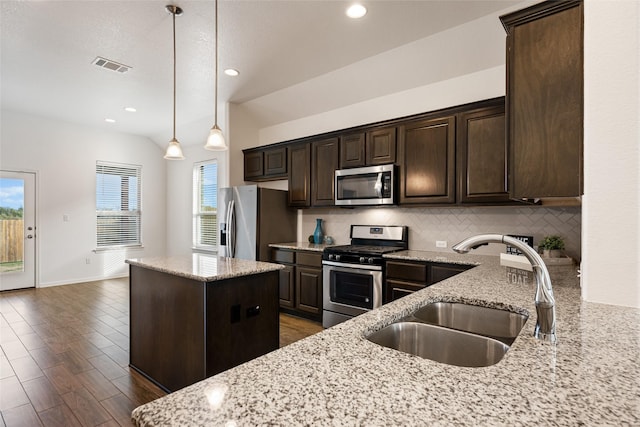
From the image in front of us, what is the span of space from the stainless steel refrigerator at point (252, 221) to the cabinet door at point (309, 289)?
0.62 meters

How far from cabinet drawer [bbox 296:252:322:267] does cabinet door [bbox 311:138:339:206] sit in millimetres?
680

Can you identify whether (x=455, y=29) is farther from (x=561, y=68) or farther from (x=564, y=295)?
(x=564, y=295)

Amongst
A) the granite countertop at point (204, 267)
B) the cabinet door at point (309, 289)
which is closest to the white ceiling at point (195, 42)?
the granite countertop at point (204, 267)

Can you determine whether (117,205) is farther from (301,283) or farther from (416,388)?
(416,388)

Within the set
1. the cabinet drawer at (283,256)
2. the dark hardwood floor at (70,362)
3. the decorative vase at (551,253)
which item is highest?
the decorative vase at (551,253)

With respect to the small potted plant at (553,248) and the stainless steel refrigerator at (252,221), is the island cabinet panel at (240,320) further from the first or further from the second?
the small potted plant at (553,248)

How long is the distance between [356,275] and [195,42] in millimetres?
2848

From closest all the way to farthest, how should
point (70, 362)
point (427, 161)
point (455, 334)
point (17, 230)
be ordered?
1. point (455, 334)
2. point (70, 362)
3. point (427, 161)
4. point (17, 230)

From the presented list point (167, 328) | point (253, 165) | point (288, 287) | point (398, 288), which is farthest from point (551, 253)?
point (253, 165)

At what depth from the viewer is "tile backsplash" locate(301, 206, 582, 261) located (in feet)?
9.68

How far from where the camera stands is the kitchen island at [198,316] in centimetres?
219

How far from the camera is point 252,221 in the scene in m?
4.39

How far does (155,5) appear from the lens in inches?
105

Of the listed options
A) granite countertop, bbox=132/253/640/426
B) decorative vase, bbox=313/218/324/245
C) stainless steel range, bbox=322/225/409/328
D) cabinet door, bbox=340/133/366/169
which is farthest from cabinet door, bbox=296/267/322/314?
granite countertop, bbox=132/253/640/426
